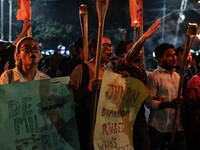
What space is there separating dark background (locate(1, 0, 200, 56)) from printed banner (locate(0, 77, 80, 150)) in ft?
85.3

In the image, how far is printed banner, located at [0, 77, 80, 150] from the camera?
2.58m

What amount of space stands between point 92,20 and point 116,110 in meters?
30.5

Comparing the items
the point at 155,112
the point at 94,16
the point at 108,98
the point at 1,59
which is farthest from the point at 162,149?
the point at 94,16

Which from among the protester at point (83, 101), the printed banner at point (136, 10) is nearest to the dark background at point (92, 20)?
the printed banner at point (136, 10)

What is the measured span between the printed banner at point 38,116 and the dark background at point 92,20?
2601 centimetres

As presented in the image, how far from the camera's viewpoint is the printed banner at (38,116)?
2584mm

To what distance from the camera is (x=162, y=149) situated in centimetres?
385

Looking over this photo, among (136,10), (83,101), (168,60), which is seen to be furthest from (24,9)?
(168,60)

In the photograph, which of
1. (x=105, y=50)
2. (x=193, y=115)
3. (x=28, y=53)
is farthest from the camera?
(x=193, y=115)

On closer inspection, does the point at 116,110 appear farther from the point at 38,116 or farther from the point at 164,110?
the point at 164,110

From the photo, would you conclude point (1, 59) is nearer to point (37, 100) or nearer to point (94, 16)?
point (37, 100)

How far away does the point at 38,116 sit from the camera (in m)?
2.76

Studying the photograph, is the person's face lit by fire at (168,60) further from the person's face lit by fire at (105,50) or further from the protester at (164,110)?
the person's face lit by fire at (105,50)

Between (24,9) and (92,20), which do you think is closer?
(24,9)
